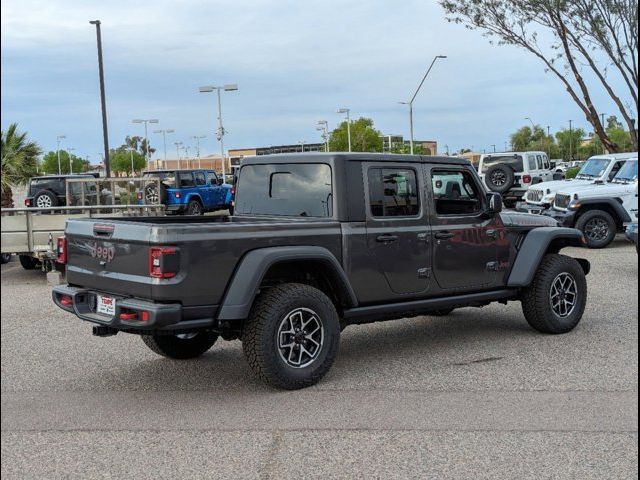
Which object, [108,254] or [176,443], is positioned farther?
[108,254]

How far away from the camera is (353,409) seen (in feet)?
15.7

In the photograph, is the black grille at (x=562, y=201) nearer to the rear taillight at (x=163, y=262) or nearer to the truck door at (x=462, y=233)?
the truck door at (x=462, y=233)

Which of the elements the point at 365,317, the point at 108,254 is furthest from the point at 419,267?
the point at 108,254

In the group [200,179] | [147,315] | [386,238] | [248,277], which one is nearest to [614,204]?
[386,238]

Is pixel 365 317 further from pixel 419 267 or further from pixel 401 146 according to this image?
pixel 401 146

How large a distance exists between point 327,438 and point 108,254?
6.59 ft

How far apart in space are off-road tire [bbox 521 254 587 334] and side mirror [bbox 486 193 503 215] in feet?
2.62

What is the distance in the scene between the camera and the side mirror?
6454mm

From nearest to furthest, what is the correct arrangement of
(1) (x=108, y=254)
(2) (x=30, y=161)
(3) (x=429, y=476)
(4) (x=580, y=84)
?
(3) (x=429, y=476) < (1) (x=108, y=254) < (2) (x=30, y=161) < (4) (x=580, y=84)

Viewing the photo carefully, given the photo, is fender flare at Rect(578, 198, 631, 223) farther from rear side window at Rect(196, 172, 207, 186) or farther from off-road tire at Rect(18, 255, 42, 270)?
rear side window at Rect(196, 172, 207, 186)

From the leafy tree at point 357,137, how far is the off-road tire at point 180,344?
53.8 m

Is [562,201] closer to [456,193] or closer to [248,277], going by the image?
[456,193]

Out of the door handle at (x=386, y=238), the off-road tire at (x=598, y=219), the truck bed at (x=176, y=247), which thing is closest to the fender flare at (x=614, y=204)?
the off-road tire at (x=598, y=219)

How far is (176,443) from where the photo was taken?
4.20 m
